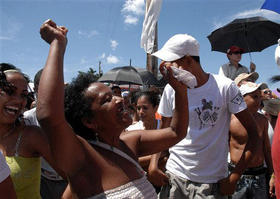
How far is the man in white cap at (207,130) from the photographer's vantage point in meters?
2.39

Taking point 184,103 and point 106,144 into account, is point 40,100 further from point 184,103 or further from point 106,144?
point 184,103

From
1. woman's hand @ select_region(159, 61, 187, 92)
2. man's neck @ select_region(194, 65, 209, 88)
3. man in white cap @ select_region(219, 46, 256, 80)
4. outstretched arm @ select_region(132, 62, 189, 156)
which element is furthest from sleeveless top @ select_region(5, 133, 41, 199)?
man in white cap @ select_region(219, 46, 256, 80)

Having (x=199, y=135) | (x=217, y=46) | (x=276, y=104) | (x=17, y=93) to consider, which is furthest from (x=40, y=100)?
(x=217, y=46)

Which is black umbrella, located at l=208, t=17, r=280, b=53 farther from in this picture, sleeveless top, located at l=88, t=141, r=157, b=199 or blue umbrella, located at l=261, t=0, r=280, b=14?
sleeveless top, located at l=88, t=141, r=157, b=199

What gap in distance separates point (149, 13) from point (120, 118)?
228 inches

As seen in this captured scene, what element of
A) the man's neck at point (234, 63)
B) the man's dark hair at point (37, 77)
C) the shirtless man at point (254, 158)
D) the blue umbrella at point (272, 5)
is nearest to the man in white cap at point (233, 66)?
the man's neck at point (234, 63)

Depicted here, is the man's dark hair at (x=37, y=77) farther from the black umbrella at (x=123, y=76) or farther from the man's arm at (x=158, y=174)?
the black umbrella at (x=123, y=76)

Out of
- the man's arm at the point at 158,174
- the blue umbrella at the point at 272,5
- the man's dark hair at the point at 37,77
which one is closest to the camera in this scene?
the man's arm at the point at 158,174

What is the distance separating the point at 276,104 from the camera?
4113 millimetres

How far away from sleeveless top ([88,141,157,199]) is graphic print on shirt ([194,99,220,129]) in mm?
968

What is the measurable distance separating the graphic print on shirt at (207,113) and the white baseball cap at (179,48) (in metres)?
0.44

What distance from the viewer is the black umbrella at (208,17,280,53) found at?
6336 millimetres

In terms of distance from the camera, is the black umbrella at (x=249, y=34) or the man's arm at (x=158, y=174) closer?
the man's arm at (x=158, y=174)

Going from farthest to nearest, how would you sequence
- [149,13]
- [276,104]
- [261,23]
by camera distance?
1. [149,13]
2. [261,23]
3. [276,104]
